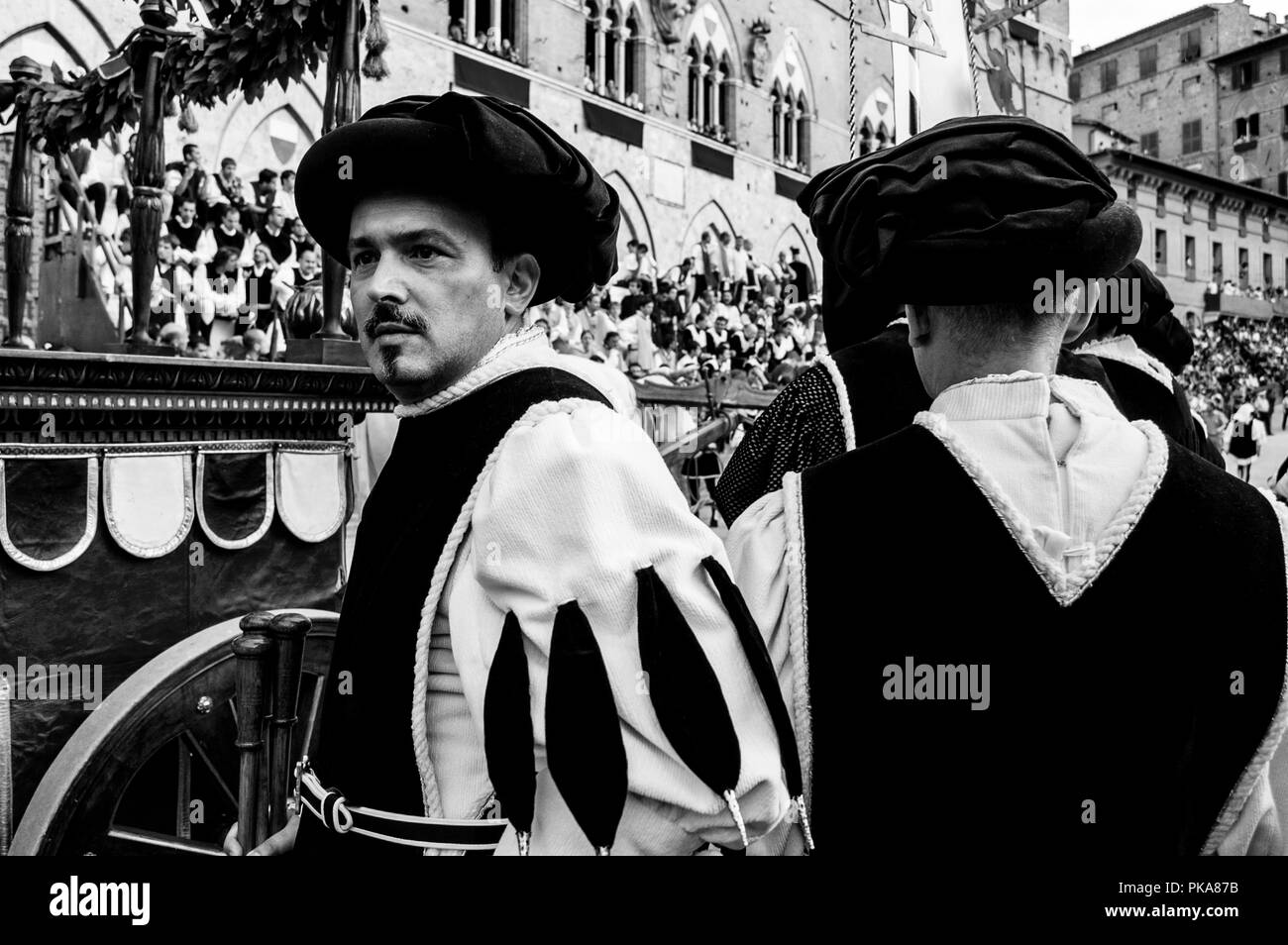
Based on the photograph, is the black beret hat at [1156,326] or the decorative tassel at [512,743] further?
the black beret hat at [1156,326]

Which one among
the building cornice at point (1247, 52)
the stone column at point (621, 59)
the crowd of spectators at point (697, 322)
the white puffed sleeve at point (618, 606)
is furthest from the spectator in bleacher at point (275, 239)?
the building cornice at point (1247, 52)

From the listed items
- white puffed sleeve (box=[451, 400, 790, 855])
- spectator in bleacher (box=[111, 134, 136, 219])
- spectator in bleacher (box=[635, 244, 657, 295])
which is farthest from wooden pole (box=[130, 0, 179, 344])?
spectator in bleacher (box=[635, 244, 657, 295])

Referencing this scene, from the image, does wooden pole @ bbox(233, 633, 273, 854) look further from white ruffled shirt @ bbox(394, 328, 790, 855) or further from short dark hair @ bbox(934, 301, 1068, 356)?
short dark hair @ bbox(934, 301, 1068, 356)

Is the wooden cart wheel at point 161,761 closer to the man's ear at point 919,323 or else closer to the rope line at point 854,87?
the man's ear at point 919,323


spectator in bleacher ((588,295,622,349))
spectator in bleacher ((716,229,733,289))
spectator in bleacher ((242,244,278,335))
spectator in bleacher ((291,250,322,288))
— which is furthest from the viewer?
spectator in bleacher ((716,229,733,289))

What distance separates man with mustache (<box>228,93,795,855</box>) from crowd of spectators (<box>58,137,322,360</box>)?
8320 mm

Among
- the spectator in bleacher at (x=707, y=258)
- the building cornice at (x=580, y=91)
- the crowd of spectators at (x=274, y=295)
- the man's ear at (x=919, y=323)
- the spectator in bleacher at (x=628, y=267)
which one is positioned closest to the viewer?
the man's ear at (x=919, y=323)

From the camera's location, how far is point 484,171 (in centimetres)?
165

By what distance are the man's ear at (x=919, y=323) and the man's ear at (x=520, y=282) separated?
62cm

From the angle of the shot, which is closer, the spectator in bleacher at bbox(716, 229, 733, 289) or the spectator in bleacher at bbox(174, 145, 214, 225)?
the spectator in bleacher at bbox(174, 145, 214, 225)

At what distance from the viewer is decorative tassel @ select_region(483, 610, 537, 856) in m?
1.39

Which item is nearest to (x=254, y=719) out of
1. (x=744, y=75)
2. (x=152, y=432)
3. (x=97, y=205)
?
(x=152, y=432)

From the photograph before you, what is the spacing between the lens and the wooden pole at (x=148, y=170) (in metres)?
3.66

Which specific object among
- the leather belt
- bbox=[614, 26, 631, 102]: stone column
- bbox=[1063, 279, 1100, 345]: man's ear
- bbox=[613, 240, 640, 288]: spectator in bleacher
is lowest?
the leather belt
